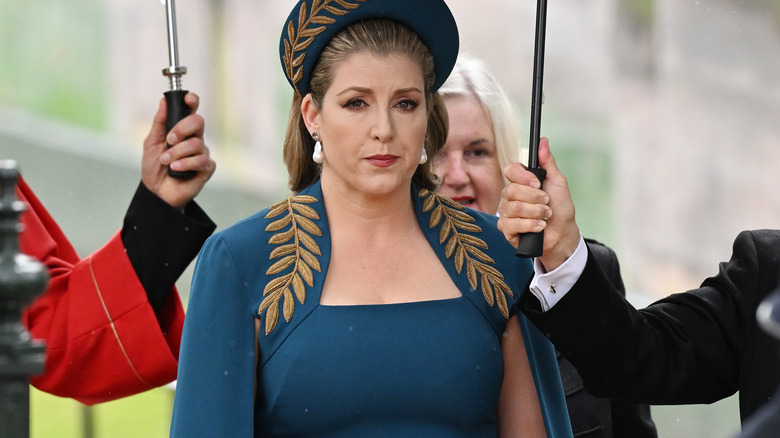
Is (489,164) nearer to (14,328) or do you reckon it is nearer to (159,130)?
(159,130)

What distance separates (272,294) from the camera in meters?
2.80

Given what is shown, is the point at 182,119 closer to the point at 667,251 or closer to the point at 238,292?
the point at 238,292

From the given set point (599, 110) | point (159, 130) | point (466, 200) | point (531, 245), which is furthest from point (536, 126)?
point (599, 110)

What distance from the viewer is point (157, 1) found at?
559 inches

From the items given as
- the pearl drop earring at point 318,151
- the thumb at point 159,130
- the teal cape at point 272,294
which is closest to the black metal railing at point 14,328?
the teal cape at point 272,294

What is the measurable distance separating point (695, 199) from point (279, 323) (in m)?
6.94

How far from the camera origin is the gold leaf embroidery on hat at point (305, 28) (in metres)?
2.86

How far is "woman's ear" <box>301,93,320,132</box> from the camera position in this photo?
2932 millimetres

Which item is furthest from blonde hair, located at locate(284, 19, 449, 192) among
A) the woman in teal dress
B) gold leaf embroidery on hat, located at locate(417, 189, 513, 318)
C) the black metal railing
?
the black metal railing

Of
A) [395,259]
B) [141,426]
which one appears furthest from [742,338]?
[141,426]

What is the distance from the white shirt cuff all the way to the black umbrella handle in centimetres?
113

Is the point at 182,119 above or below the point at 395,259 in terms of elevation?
above

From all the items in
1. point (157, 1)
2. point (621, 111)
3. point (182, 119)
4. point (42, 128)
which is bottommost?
point (182, 119)

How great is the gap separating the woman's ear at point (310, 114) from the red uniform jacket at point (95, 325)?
75 centimetres
